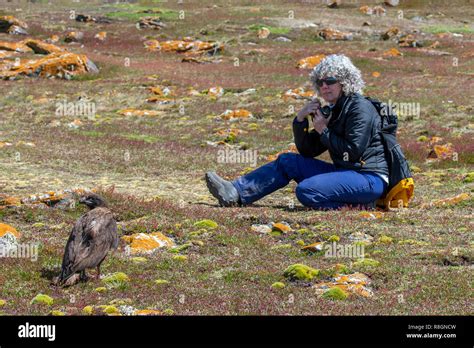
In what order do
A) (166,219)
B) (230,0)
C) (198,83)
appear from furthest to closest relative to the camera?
(230,0)
(198,83)
(166,219)

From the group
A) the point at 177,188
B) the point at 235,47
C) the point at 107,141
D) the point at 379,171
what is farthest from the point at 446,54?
the point at 379,171

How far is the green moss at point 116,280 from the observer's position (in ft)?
38.7

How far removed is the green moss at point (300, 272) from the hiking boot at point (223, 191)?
229 inches

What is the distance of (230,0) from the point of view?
111 m

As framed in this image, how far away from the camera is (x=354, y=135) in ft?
52.7

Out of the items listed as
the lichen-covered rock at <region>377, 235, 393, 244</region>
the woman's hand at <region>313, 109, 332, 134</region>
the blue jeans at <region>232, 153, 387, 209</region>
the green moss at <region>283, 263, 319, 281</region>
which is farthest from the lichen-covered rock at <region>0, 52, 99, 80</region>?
the green moss at <region>283, 263, 319, 281</region>

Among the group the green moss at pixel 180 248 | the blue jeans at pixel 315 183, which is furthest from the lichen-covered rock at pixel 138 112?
the green moss at pixel 180 248

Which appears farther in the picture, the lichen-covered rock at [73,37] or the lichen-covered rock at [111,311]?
the lichen-covered rock at [73,37]

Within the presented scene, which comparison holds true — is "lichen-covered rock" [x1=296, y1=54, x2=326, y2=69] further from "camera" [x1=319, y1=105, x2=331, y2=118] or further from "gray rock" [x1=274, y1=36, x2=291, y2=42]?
"camera" [x1=319, y1=105, x2=331, y2=118]

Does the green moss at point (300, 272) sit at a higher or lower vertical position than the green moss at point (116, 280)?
Result: higher

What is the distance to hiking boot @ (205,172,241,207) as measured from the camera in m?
17.9

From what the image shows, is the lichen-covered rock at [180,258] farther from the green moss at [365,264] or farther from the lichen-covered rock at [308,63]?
the lichen-covered rock at [308,63]
